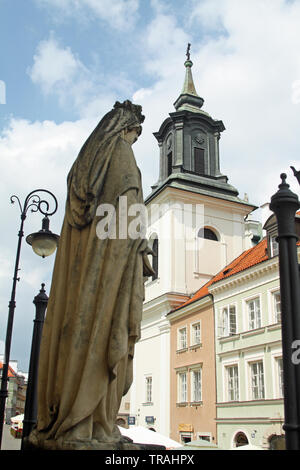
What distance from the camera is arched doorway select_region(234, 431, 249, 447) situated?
2493cm

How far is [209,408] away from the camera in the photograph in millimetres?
27750

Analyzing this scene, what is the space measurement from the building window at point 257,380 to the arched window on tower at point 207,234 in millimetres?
17639

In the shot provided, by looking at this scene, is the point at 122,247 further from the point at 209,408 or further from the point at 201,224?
the point at 201,224

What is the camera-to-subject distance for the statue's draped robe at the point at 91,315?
137 inches

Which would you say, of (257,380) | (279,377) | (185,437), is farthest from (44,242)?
(185,437)

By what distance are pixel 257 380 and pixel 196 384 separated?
6300 mm

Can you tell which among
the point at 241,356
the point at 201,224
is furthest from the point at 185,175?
the point at 241,356

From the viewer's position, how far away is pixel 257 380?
24344 millimetres

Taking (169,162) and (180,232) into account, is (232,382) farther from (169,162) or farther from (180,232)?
(169,162)

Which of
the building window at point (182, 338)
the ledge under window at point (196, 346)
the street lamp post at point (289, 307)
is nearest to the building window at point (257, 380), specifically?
the ledge under window at point (196, 346)

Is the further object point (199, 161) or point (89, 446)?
point (199, 161)

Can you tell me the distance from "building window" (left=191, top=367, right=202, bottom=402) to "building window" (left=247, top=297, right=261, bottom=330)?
205 inches

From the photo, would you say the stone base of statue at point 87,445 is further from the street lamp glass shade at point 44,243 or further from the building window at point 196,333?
the building window at point 196,333

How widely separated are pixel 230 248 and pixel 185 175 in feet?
22.4
